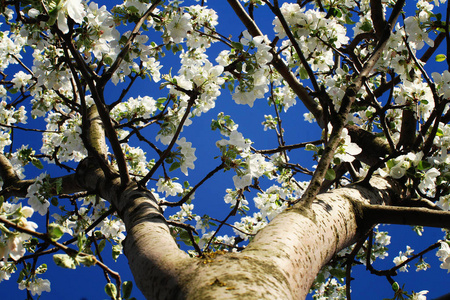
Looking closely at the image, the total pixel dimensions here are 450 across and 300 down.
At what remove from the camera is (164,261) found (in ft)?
3.32

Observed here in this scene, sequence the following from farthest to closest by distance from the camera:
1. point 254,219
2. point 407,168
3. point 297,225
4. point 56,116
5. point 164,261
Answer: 1. point 254,219
2. point 56,116
3. point 407,168
4. point 297,225
5. point 164,261

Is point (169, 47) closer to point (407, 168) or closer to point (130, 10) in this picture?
point (130, 10)

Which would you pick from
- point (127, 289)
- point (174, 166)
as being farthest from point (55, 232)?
point (174, 166)

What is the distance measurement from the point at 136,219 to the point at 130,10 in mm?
A: 1387

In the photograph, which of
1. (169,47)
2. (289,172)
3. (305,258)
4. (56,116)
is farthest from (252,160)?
(56,116)

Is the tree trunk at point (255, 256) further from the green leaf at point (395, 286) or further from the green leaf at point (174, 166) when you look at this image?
the green leaf at point (395, 286)

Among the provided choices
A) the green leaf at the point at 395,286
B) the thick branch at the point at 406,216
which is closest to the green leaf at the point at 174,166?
the thick branch at the point at 406,216

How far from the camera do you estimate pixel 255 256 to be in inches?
36.4

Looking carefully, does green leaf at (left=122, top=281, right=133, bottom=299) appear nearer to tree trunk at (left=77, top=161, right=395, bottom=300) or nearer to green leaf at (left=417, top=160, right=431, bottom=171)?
tree trunk at (left=77, top=161, right=395, bottom=300)

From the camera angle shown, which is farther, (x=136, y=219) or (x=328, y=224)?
(x=136, y=219)

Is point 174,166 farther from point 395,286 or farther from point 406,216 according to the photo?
point 395,286

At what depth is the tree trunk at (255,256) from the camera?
0.80 m

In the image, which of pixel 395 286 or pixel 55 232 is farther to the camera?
pixel 395 286

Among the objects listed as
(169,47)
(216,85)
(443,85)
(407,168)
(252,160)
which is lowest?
(407,168)
